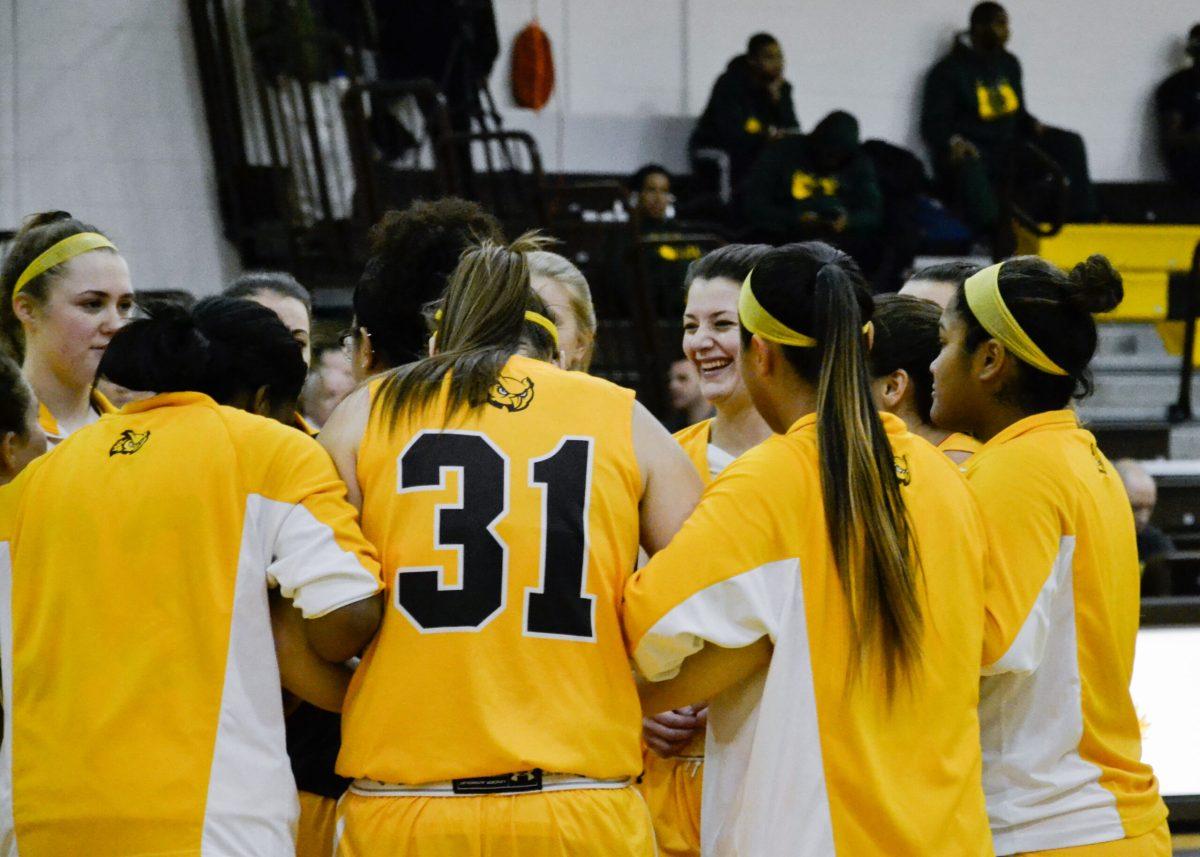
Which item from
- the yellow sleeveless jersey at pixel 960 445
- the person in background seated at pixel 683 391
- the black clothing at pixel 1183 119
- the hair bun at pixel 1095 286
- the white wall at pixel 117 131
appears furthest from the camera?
the black clothing at pixel 1183 119

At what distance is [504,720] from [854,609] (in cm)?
54

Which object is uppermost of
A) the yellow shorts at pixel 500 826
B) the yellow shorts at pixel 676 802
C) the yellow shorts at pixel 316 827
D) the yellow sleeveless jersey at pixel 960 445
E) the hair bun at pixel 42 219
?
the hair bun at pixel 42 219

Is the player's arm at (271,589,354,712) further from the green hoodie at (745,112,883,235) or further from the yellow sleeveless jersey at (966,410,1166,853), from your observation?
the green hoodie at (745,112,883,235)

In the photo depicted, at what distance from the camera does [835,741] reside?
7.47 ft

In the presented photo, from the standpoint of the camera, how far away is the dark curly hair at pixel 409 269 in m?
2.71

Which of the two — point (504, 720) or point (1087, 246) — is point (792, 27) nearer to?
point (1087, 246)

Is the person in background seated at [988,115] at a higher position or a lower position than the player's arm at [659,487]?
lower

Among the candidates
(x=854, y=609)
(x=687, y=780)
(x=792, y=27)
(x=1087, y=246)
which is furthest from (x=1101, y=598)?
(x=792, y=27)

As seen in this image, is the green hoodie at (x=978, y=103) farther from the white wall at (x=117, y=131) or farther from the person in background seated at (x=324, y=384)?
the person in background seated at (x=324, y=384)

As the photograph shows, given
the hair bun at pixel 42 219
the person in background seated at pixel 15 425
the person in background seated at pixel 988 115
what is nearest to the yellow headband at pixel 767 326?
the person in background seated at pixel 15 425

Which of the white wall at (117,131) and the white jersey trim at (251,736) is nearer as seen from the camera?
the white jersey trim at (251,736)

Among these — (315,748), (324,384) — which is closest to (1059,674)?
(315,748)

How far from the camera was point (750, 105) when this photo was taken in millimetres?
9875

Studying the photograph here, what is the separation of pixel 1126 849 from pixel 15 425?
77.8 inches
